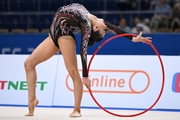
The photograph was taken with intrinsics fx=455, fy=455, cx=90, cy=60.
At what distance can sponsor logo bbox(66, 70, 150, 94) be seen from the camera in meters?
6.52

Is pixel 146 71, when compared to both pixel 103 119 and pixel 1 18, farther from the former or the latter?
pixel 1 18

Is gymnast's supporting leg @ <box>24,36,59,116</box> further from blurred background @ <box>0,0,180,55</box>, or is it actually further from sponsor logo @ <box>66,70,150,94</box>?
→ blurred background @ <box>0,0,180,55</box>

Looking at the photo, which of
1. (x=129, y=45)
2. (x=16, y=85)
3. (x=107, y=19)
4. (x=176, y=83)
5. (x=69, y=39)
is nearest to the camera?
(x=69, y=39)

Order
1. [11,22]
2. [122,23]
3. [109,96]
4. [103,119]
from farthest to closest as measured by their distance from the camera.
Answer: [11,22] < [122,23] < [109,96] < [103,119]

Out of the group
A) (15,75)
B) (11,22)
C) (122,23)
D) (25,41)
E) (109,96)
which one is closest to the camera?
(109,96)

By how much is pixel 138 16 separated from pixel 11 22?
337 cm

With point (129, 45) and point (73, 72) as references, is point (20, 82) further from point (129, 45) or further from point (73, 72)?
point (129, 45)

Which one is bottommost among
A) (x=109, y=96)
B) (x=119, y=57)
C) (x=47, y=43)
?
(x=109, y=96)

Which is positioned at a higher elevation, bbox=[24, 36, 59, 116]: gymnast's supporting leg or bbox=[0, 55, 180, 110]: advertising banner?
bbox=[24, 36, 59, 116]: gymnast's supporting leg

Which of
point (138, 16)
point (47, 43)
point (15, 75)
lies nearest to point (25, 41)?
point (15, 75)

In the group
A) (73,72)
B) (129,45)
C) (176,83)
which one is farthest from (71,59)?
(129,45)

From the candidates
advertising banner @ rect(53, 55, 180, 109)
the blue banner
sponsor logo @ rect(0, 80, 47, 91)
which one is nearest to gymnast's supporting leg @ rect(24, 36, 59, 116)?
advertising banner @ rect(53, 55, 180, 109)

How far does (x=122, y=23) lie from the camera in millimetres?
10273

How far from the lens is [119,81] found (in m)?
6.62
